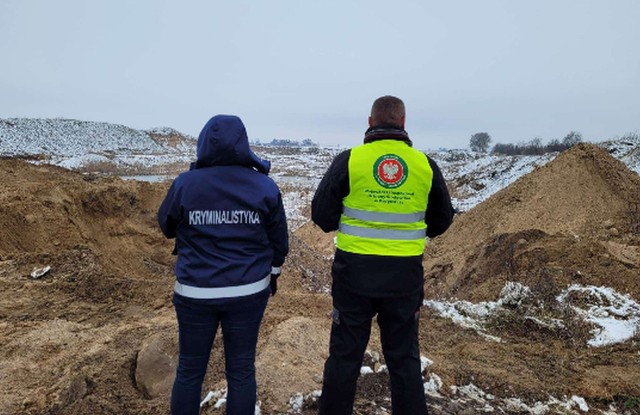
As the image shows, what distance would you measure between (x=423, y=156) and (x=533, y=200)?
11205 millimetres

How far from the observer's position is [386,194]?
3.04 metres

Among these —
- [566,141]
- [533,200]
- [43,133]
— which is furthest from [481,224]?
[43,133]

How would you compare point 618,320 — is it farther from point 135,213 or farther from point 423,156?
point 135,213

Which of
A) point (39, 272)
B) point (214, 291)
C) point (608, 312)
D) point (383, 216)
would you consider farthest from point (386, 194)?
point (39, 272)

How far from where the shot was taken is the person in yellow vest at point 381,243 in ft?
9.98

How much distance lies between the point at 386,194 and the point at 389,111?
544 mm

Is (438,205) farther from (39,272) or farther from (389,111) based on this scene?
(39,272)

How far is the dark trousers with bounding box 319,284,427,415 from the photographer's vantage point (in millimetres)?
3148

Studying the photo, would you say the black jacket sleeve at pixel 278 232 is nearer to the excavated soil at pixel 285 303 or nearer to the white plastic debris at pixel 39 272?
the excavated soil at pixel 285 303

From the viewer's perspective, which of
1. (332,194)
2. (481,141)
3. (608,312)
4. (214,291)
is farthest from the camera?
(481,141)

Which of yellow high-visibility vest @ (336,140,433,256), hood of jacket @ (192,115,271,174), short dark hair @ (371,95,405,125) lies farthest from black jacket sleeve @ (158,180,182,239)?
short dark hair @ (371,95,405,125)

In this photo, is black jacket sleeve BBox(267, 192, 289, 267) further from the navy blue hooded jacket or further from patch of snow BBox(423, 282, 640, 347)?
patch of snow BBox(423, 282, 640, 347)

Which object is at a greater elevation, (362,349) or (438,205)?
(438,205)

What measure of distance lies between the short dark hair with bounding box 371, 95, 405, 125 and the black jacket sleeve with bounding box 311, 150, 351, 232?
310 mm
